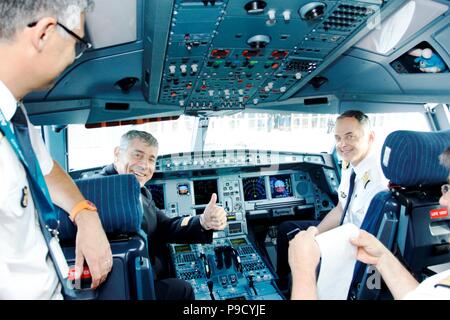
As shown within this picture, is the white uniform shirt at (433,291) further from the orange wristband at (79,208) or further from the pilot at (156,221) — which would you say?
the pilot at (156,221)

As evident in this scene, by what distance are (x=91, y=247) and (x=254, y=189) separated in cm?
300

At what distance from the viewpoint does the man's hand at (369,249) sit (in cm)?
104

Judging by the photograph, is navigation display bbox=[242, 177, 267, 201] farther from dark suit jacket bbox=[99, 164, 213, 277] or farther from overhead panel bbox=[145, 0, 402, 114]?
dark suit jacket bbox=[99, 164, 213, 277]

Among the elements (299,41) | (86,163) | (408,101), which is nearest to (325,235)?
(299,41)

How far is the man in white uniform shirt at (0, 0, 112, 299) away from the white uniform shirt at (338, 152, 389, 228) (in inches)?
71.0

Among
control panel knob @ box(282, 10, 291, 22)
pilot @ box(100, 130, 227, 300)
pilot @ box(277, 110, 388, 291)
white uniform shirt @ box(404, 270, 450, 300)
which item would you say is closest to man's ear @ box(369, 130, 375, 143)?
pilot @ box(277, 110, 388, 291)

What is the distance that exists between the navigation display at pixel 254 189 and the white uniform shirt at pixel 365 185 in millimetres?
1598

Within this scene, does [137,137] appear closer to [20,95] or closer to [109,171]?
[109,171]

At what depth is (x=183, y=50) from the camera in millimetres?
2084

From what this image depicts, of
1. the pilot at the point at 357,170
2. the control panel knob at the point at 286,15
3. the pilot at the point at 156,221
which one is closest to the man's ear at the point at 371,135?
the pilot at the point at 357,170

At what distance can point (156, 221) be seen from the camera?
253 centimetres
